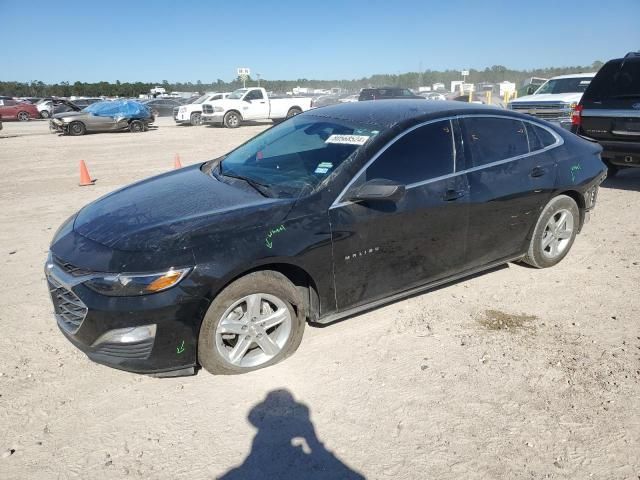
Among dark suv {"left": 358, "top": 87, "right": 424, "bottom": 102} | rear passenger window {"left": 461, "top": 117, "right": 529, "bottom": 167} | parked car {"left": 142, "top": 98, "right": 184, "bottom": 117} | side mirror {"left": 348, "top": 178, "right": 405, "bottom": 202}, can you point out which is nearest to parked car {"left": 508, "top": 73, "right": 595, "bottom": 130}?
rear passenger window {"left": 461, "top": 117, "right": 529, "bottom": 167}

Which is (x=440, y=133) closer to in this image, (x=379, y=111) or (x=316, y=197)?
(x=379, y=111)

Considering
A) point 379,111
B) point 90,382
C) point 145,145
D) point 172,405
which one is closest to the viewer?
point 172,405

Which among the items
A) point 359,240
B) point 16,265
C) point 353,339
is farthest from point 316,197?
point 16,265

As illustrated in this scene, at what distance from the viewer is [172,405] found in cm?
282

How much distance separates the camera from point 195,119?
2464cm

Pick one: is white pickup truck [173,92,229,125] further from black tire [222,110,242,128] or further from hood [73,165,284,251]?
hood [73,165,284,251]

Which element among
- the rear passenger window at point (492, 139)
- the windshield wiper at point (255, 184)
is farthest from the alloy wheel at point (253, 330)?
the rear passenger window at point (492, 139)

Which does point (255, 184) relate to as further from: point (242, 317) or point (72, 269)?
point (72, 269)

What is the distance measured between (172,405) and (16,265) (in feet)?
10.9

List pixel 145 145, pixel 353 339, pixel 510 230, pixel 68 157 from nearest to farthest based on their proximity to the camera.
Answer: pixel 353 339 → pixel 510 230 → pixel 68 157 → pixel 145 145

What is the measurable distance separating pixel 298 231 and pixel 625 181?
8.05 metres

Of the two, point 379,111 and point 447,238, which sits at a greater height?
point 379,111

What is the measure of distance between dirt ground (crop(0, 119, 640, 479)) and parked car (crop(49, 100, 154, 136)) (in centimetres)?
1833

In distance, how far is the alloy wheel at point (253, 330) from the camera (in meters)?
2.95
